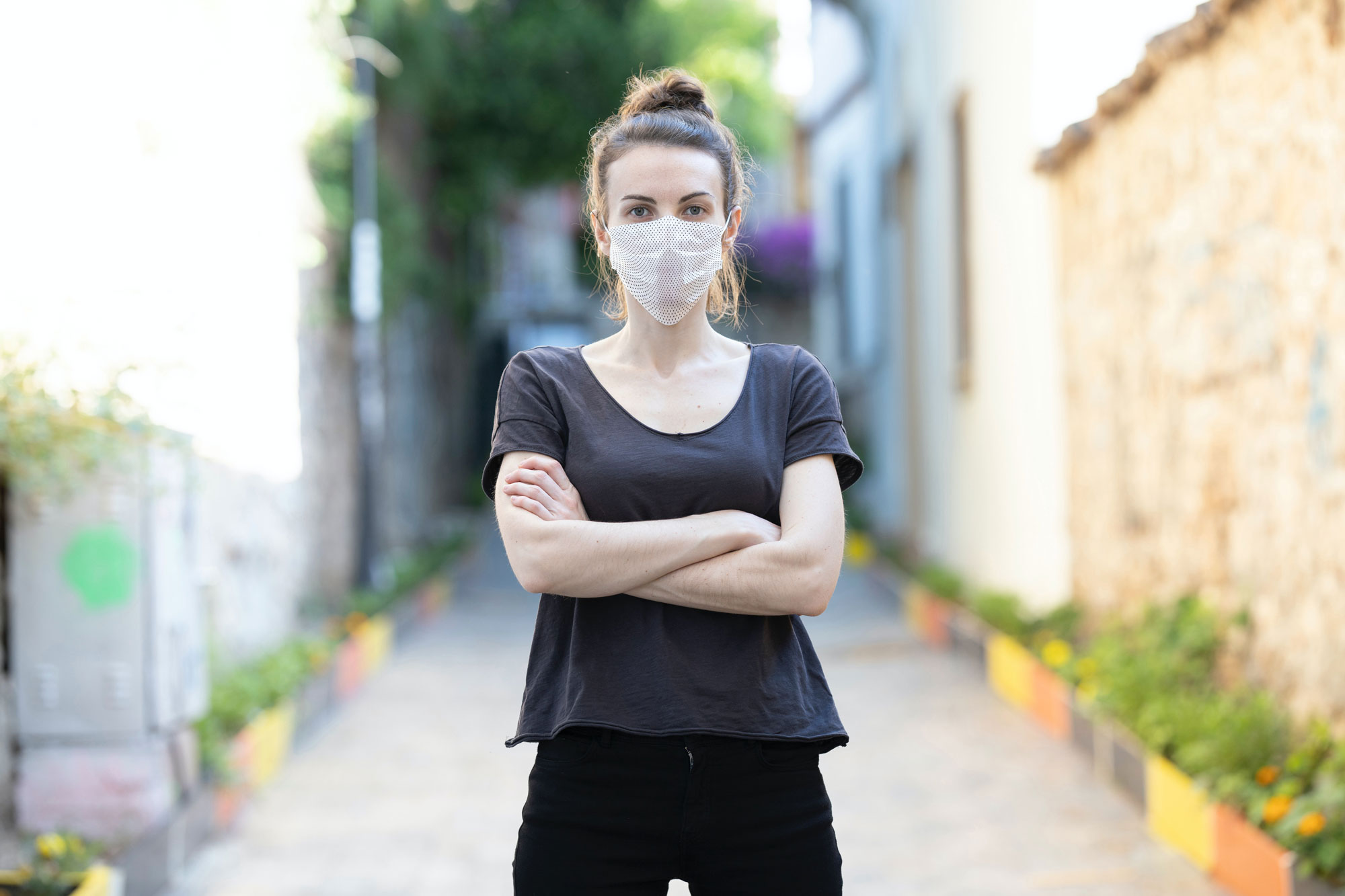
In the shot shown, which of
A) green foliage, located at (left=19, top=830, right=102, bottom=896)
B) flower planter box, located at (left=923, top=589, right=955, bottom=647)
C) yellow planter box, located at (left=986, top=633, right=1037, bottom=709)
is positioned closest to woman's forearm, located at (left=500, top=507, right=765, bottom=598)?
green foliage, located at (left=19, top=830, right=102, bottom=896)

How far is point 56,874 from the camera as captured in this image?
3656 mm

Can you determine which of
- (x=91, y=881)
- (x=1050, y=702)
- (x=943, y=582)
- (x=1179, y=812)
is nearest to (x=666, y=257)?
(x=91, y=881)

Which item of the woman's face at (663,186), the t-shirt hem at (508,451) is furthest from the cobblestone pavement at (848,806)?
the woman's face at (663,186)

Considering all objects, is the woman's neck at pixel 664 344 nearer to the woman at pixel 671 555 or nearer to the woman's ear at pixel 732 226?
the woman at pixel 671 555

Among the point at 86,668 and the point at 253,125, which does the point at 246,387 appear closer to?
the point at 253,125

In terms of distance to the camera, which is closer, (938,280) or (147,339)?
(147,339)

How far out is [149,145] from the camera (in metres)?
5.98

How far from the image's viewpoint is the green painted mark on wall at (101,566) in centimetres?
438

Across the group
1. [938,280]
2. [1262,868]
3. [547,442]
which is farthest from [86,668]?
[938,280]

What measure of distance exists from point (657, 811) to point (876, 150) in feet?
39.6

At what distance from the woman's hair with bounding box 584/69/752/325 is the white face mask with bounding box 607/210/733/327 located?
0.30 ft

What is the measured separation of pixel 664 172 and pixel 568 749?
2.92 ft

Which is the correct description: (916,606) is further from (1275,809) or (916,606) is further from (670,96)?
(670,96)

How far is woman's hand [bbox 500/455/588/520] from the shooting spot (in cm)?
202
